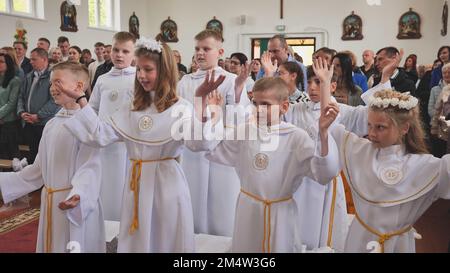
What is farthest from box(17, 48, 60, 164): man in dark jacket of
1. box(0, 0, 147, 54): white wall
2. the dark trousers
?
box(0, 0, 147, 54): white wall

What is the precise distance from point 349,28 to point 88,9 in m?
8.79

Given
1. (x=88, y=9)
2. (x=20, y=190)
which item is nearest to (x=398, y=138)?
(x=20, y=190)

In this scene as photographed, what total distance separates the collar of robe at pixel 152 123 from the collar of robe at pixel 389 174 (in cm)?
98

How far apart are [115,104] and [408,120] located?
2.57 metres

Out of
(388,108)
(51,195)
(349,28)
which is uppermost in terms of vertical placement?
(349,28)

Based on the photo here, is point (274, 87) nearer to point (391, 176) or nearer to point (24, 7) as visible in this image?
point (391, 176)

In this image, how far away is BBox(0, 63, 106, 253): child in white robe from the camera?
2697 millimetres

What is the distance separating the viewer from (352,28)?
15.9 metres

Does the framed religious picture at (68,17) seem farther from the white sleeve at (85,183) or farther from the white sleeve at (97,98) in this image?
the white sleeve at (85,183)

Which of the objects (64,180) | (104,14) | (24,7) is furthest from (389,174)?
(104,14)

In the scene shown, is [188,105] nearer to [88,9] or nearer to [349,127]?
[349,127]

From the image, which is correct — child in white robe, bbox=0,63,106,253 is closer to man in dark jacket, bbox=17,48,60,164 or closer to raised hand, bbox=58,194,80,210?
raised hand, bbox=58,194,80,210

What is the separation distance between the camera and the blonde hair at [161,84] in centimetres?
271

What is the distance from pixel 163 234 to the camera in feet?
8.92
